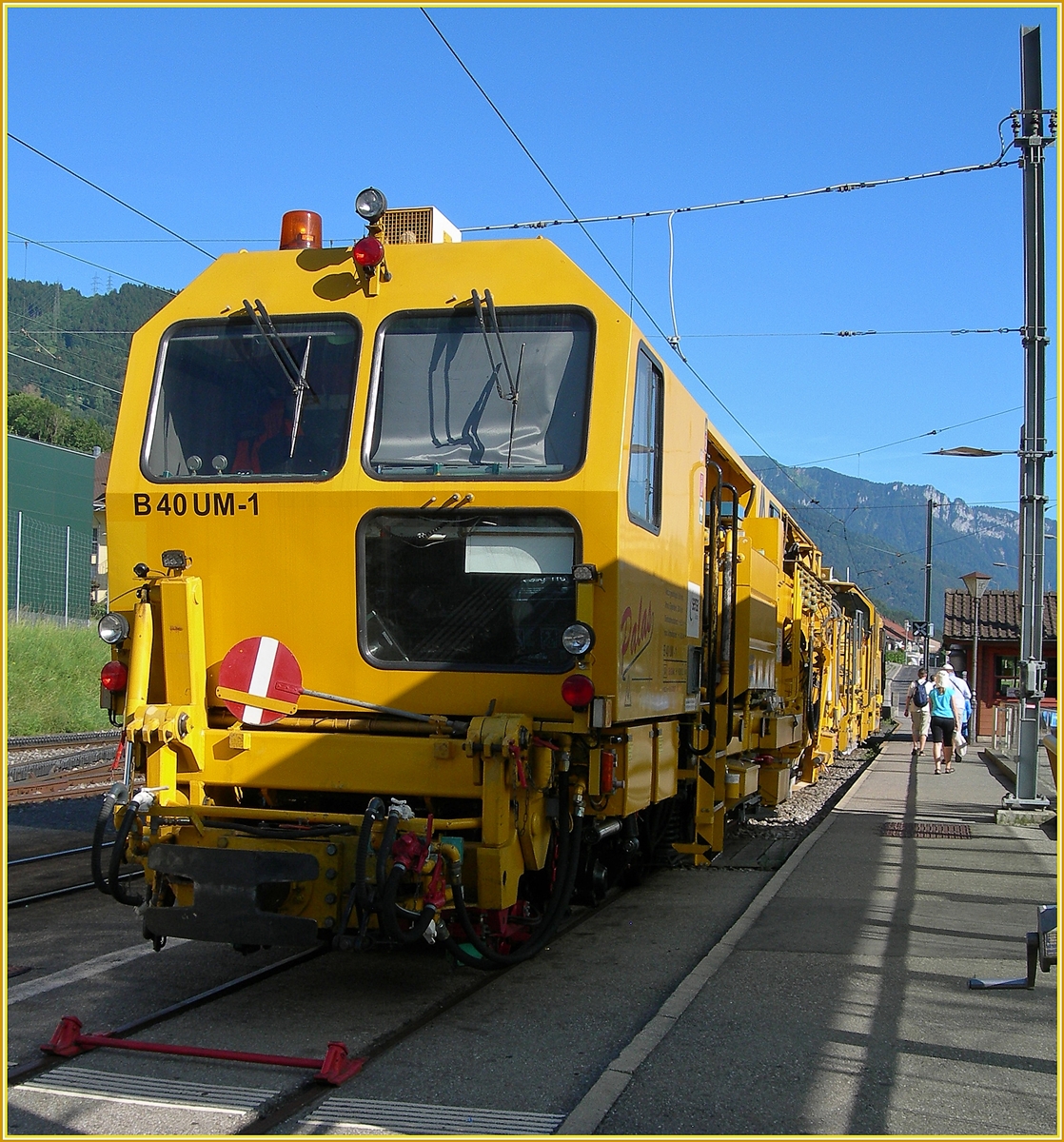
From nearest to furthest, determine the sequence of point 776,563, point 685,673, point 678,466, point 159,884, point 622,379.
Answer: point 159,884, point 622,379, point 678,466, point 685,673, point 776,563

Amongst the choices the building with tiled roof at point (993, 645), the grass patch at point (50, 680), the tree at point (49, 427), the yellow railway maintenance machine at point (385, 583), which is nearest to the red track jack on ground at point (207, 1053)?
the yellow railway maintenance machine at point (385, 583)

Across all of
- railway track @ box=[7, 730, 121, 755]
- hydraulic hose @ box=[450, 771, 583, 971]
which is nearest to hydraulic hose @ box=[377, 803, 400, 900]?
hydraulic hose @ box=[450, 771, 583, 971]

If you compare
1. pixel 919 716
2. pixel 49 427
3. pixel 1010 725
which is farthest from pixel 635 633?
pixel 49 427

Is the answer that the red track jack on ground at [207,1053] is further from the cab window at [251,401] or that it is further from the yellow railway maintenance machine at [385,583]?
the cab window at [251,401]

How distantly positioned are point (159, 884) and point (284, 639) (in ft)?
4.22

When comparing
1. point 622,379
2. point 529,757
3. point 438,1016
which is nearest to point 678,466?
point 622,379

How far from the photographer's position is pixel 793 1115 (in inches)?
171

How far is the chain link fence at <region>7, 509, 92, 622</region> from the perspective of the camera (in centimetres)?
3047

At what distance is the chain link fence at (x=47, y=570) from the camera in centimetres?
3047

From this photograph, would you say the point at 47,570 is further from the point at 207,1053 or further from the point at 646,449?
the point at 207,1053

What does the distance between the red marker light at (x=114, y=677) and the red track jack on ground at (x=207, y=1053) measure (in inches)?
62.4

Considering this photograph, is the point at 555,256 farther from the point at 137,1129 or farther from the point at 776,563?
the point at 776,563

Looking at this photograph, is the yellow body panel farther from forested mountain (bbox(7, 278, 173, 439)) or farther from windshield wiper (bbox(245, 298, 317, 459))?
forested mountain (bbox(7, 278, 173, 439))

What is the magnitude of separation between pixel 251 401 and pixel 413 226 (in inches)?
52.1
